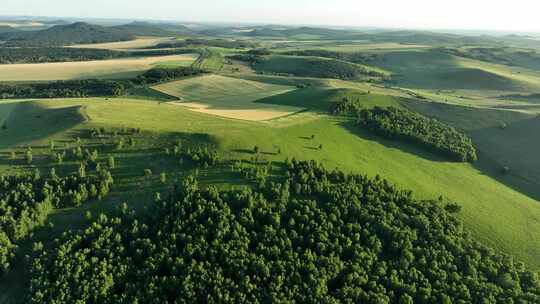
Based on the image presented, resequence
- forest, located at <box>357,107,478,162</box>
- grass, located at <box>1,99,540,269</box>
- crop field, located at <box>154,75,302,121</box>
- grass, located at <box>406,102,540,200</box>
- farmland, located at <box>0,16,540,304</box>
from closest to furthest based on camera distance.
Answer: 1. farmland, located at <box>0,16,540,304</box>
2. grass, located at <box>1,99,540,269</box>
3. grass, located at <box>406,102,540,200</box>
4. forest, located at <box>357,107,478,162</box>
5. crop field, located at <box>154,75,302,121</box>

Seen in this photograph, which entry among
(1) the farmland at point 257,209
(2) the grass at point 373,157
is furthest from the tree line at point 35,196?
(2) the grass at point 373,157

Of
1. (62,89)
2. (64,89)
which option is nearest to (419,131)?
(64,89)

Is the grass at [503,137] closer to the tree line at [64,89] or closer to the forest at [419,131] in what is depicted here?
the forest at [419,131]

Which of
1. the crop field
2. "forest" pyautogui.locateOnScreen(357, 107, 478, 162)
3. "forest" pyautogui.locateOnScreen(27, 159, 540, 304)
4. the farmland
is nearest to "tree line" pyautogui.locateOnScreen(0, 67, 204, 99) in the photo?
the crop field

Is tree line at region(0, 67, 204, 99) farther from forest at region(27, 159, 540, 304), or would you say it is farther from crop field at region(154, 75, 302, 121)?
forest at region(27, 159, 540, 304)

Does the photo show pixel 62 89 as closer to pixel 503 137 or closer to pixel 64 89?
pixel 64 89

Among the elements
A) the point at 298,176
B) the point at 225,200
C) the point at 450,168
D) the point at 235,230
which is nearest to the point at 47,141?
the point at 225,200
